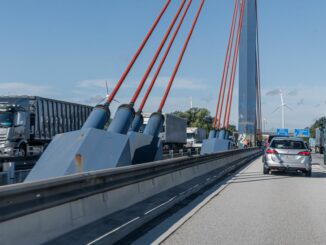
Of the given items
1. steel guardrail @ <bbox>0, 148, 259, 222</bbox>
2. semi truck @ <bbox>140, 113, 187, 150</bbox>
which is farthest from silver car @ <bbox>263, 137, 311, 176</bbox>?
semi truck @ <bbox>140, 113, 187, 150</bbox>

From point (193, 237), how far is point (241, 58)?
68.1 m

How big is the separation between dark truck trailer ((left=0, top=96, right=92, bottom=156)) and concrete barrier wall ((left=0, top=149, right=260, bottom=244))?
41.6ft

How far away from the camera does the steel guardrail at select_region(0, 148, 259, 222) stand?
547 cm

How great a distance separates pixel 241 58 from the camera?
74375mm

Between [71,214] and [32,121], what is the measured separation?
21.6 metres

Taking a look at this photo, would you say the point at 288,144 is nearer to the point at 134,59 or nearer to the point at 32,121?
the point at 134,59

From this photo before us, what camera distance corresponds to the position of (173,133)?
2040 inches

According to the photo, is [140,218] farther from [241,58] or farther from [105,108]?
[241,58]

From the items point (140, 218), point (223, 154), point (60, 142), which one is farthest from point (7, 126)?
point (140, 218)

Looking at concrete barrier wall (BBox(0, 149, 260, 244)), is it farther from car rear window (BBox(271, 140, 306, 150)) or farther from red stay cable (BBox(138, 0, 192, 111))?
car rear window (BBox(271, 140, 306, 150))

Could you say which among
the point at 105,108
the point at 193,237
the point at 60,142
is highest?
the point at 105,108

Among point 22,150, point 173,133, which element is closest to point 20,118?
point 22,150

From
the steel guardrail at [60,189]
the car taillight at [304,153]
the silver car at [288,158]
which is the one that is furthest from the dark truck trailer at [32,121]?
the steel guardrail at [60,189]

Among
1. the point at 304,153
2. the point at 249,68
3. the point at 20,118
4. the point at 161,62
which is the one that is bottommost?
the point at 304,153
